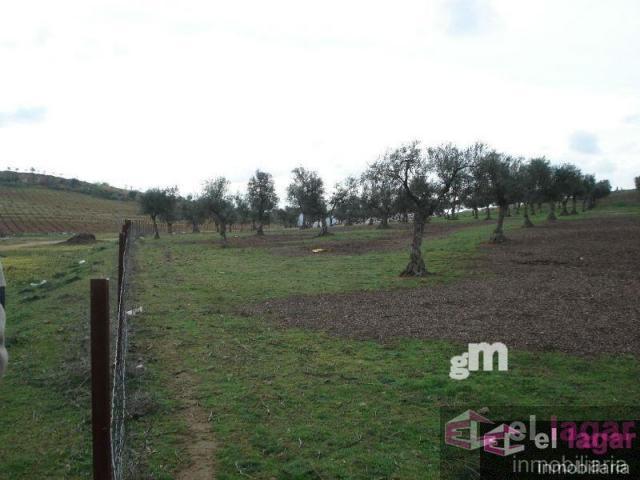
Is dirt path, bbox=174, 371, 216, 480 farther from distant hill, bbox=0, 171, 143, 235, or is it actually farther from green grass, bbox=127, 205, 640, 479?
distant hill, bbox=0, 171, 143, 235

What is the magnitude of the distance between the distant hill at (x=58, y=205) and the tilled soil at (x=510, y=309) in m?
80.6

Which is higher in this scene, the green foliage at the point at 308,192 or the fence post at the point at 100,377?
the green foliage at the point at 308,192

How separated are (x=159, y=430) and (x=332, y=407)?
241cm

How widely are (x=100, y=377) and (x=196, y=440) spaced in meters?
3.40

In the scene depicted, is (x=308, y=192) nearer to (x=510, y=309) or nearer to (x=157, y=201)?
(x=157, y=201)

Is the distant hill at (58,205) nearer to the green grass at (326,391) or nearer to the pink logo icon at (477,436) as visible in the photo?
the green grass at (326,391)

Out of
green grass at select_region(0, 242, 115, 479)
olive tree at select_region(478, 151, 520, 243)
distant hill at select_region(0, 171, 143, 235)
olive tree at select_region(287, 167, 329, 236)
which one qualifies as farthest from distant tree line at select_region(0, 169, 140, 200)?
green grass at select_region(0, 242, 115, 479)

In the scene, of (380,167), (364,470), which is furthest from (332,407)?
(380,167)

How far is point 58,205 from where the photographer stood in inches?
4626

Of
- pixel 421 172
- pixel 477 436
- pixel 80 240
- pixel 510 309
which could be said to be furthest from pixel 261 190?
pixel 477 436

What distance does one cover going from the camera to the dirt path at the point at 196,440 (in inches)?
205

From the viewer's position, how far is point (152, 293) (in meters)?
17.1

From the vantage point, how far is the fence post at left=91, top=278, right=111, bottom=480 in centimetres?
288

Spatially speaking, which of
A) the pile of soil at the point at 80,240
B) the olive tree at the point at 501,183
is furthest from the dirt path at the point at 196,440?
the pile of soil at the point at 80,240
